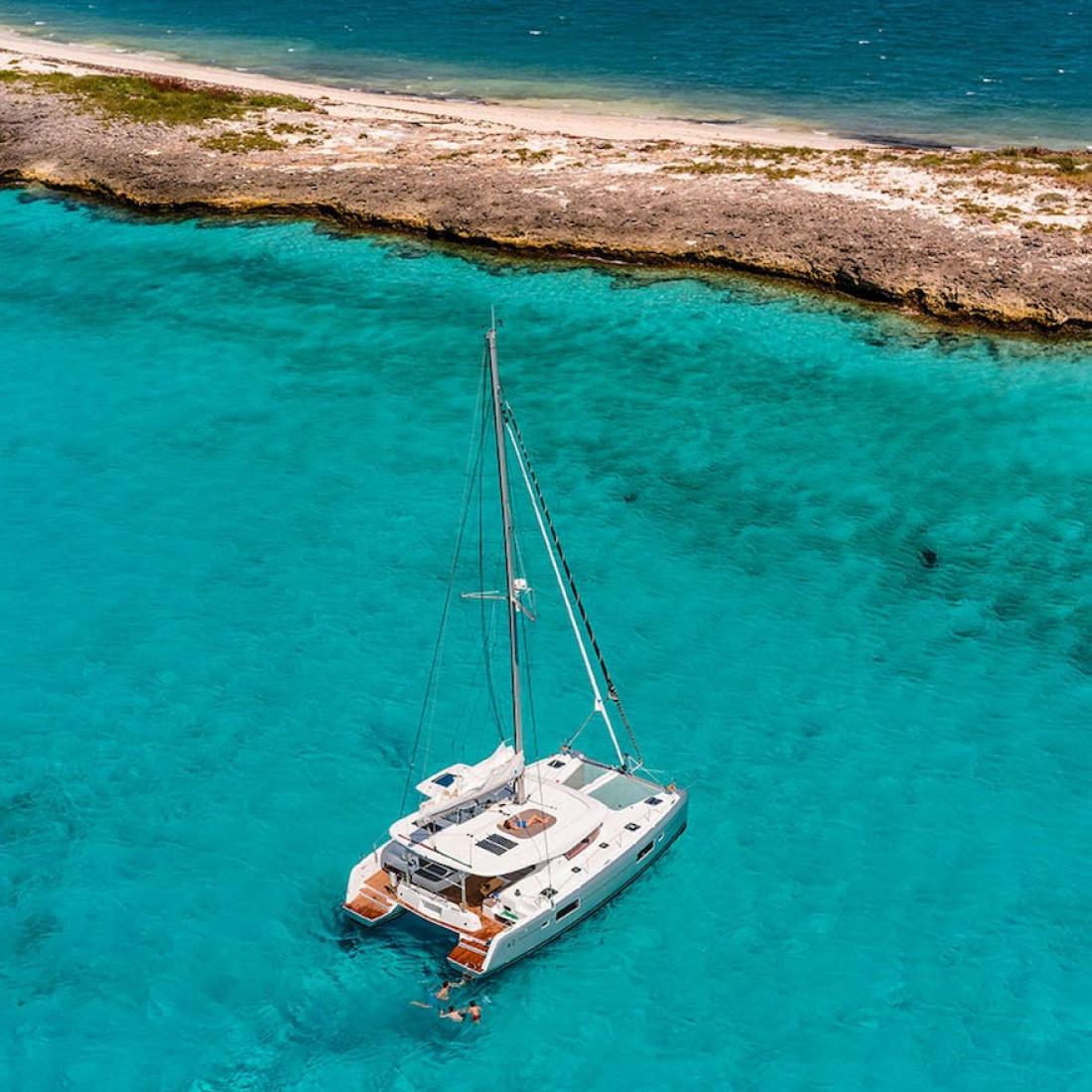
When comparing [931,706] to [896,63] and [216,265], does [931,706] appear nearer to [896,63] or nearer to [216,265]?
[216,265]

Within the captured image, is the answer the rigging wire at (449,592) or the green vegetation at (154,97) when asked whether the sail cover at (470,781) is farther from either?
the green vegetation at (154,97)

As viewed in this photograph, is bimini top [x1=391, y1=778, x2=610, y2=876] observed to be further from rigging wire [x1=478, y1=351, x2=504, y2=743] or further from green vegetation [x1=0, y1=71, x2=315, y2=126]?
green vegetation [x1=0, y1=71, x2=315, y2=126]

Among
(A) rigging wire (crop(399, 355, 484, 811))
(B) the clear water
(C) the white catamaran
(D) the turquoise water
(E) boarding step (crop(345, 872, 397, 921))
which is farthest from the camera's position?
(B) the clear water

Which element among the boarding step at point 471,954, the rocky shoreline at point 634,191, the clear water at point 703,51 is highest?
the clear water at point 703,51

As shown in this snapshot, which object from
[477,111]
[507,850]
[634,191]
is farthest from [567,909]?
[477,111]

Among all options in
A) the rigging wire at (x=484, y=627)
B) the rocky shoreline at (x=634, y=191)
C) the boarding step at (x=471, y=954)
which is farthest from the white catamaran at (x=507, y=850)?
the rocky shoreline at (x=634, y=191)

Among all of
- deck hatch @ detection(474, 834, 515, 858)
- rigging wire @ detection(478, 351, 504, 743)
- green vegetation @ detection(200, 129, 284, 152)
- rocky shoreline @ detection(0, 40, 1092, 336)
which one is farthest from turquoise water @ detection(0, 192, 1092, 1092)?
green vegetation @ detection(200, 129, 284, 152)

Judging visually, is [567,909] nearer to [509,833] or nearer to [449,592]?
[509,833]
